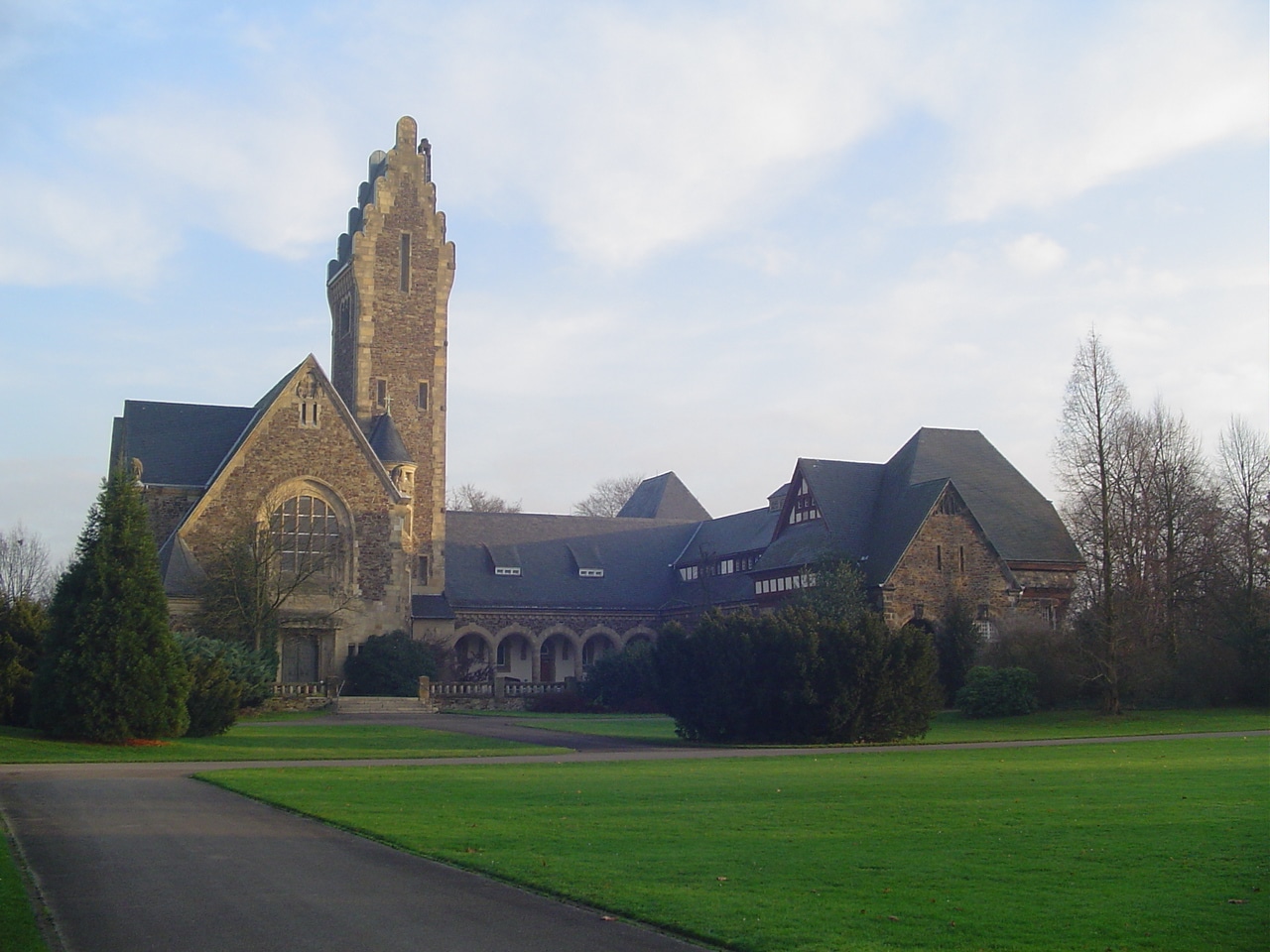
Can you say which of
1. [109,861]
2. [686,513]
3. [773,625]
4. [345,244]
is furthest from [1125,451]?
[109,861]

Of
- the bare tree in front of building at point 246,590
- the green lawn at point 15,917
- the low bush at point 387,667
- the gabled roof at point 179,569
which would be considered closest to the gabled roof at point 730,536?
the low bush at point 387,667

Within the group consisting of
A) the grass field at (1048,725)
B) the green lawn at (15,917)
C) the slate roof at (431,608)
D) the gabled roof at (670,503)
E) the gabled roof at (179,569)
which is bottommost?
the grass field at (1048,725)

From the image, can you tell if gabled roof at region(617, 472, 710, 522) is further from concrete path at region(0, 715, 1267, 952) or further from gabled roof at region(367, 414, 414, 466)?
concrete path at region(0, 715, 1267, 952)

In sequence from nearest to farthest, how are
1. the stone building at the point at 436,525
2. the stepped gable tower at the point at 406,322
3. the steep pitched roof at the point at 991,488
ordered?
the stone building at the point at 436,525 → the steep pitched roof at the point at 991,488 → the stepped gable tower at the point at 406,322

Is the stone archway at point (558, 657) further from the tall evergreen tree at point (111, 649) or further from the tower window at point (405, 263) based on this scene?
the tall evergreen tree at point (111, 649)

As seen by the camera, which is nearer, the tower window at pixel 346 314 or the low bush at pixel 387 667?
the low bush at pixel 387 667

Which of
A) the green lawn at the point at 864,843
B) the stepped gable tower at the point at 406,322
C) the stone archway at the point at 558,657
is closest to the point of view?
the green lawn at the point at 864,843

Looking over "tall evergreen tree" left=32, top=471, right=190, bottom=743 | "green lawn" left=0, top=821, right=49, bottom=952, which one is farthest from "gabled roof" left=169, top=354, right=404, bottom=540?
"green lawn" left=0, top=821, right=49, bottom=952

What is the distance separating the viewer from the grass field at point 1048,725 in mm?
33625

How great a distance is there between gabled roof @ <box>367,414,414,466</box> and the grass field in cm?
1882

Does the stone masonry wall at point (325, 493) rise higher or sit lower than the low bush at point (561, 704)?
higher

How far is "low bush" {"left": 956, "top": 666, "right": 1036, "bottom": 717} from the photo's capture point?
40.3m

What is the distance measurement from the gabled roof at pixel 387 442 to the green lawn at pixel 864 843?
36966 mm

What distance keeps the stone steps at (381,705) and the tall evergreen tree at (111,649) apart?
769 inches
